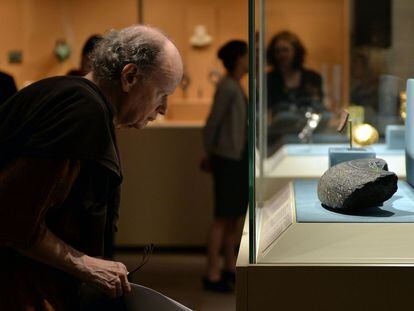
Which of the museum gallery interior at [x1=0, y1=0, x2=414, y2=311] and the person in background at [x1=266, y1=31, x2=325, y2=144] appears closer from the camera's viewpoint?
the museum gallery interior at [x1=0, y1=0, x2=414, y2=311]

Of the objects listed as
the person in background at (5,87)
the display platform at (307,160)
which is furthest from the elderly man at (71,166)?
the person in background at (5,87)

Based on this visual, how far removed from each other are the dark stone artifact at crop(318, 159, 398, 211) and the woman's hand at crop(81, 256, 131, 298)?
0.57 metres

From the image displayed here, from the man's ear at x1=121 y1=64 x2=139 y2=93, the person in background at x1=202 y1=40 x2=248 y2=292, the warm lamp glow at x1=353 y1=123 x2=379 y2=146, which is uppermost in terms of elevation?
the man's ear at x1=121 y1=64 x2=139 y2=93

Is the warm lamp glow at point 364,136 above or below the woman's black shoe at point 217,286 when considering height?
above

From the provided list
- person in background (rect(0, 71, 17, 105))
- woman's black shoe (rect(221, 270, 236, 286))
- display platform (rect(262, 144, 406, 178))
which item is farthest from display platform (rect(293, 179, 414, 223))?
woman's black shoe (rect(221, 270, 236, 286))

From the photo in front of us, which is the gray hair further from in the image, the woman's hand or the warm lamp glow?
the warm lamp glow

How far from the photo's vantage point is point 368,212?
191 centimetres

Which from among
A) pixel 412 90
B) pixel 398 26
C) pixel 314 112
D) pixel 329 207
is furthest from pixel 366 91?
pixel 329 207

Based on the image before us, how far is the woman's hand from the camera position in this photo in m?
1.52

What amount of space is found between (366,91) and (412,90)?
5.95 ft

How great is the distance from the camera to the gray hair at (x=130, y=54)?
160 centimetres

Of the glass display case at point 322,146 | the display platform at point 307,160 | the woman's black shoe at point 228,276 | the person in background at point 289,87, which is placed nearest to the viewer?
the glass display case at point 322,146

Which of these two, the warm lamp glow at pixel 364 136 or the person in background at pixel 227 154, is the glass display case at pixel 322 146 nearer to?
the warm lamp glow at pixel 364 136

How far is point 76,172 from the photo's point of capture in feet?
4.87
